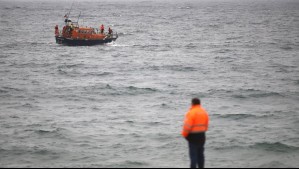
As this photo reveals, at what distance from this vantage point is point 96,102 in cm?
2831

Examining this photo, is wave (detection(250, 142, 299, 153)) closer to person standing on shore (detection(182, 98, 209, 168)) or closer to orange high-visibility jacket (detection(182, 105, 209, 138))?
person standing on shore (detection(182, 98, 209, 168))

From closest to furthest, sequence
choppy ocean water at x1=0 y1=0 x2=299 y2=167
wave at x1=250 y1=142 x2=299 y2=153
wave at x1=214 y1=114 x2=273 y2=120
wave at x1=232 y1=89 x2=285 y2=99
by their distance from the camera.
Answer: choppy ocean water at x1=0 y1=0 x2=299 y2=167 → wave at x1=250 y1=142 x2=299 y2=153 → wave at x1=214 y1=114 x2=273 y2=120 → wave at x1=232 y1=89 x2=285 y2=99

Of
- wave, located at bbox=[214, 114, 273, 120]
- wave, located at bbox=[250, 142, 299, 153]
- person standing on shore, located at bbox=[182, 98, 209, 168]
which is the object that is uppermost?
person standing on shore, located at bbox=[182, 98, 209, 168]

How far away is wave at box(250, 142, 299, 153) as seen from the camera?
746 inches

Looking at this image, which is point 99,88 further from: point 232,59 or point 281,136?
point 232,59

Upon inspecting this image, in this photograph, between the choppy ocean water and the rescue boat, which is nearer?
the choppy ocean water

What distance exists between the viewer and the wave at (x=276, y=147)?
19.0m

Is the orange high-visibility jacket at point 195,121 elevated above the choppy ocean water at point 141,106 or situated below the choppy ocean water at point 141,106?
above

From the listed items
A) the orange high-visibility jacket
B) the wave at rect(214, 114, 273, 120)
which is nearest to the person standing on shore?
the orange high-visibility jacket

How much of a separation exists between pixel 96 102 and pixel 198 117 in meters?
19.3

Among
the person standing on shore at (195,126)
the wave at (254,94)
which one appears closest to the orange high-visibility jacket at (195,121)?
the person standing on shore at (195,126)

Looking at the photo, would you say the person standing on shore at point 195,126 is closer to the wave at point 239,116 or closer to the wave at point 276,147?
the wave at point 276,147

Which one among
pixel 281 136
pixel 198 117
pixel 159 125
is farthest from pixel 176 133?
pixel 198 117

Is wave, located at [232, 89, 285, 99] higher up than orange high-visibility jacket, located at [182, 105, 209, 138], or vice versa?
orange high-visibility jacket, located at [182, 105, 209, 138]
